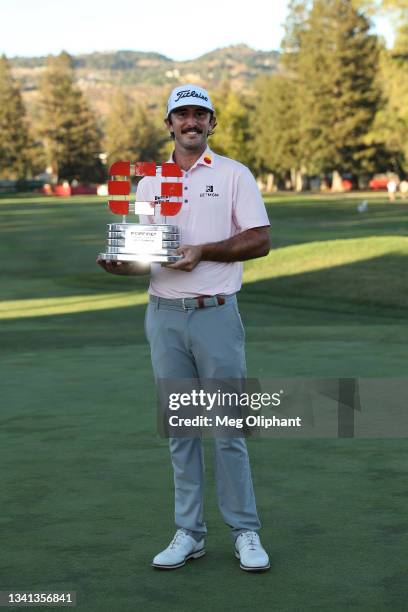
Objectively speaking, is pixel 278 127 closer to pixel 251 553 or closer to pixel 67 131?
pixel 67 131

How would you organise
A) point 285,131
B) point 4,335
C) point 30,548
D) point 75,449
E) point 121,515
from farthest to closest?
point 285,131 → point 4,335 → point 75,449 → point 121,515 → point 30,548

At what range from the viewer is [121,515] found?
593 cm

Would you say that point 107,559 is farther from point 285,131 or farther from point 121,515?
point 285,131

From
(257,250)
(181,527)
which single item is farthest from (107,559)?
(257,250)

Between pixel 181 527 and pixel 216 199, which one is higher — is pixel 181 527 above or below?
below

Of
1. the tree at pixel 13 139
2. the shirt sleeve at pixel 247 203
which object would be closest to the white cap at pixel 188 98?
the shirt sleeve at pixel 247 203

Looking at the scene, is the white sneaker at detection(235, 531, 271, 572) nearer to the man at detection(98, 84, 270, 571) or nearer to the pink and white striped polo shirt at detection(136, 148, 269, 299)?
the man at detection(98, 84, 270, 571)

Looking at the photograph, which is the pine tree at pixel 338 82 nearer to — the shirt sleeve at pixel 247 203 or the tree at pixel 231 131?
the tree at pixel 231 131

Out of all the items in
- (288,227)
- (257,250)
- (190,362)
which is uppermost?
(257,250)

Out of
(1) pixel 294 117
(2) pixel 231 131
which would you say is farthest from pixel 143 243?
(2) pixel 231 131

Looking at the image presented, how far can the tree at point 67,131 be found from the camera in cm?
14588

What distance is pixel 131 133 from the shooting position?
187 metres

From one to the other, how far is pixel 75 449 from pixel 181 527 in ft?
8.23

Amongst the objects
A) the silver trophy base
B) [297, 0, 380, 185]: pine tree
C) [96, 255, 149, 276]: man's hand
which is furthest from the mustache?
[297, 0, 380, 185]: pine tree
